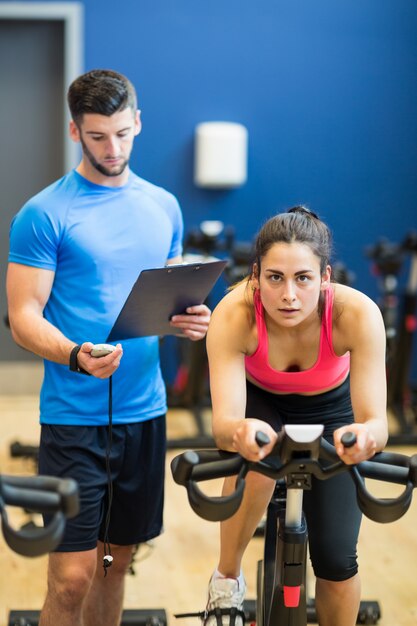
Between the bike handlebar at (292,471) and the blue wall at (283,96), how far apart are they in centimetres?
400

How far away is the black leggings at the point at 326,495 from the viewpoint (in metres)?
2.24

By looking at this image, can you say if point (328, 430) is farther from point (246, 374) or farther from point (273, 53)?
point (273, 53)

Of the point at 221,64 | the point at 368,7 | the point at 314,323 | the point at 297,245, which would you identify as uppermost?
the point at 368,7

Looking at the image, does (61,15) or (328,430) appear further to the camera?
(61,15)

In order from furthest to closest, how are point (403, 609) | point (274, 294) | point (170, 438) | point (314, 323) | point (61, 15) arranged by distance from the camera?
point (61, 15) < point (170, 438) < point (403, 609) < point (314, 323) < point (274, 294)

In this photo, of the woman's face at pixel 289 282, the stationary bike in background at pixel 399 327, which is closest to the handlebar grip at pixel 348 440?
the woman's face at pixel 289 282

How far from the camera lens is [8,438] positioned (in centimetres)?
500

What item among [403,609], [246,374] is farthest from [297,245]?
[403,609]

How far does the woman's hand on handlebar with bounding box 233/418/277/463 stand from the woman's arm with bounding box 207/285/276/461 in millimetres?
183

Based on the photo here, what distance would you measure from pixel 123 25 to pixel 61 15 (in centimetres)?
34

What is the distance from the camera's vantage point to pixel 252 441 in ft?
5.78

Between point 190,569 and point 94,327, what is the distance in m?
1.42

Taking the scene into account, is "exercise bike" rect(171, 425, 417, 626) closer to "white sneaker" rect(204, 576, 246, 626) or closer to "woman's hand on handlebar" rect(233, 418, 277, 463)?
"woman's hand on handlebar" rect(233, 418, 277, 463)

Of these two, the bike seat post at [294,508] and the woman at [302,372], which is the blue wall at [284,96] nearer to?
the woman at [302,372]
